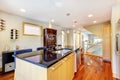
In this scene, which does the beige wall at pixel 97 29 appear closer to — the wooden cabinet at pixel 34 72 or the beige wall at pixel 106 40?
the beige wall at pixel 106 40

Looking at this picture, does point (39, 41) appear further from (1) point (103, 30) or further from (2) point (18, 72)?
(1) point (103, 30)

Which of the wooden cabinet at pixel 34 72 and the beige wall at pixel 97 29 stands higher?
the beige wall at pixel 97 29

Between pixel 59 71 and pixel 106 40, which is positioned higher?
pixel 106 40

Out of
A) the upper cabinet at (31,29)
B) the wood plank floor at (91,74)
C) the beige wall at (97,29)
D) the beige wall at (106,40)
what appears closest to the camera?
the wood plank floor at (91,74)

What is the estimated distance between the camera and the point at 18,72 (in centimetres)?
175

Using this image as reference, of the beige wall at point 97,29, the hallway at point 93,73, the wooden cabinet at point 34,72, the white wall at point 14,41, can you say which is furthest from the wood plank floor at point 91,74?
the beige wall at point 97,29

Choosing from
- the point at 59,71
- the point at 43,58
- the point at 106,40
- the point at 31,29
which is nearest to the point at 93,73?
the point at 59,71

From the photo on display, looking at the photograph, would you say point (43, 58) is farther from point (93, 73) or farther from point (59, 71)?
point (93, 73)

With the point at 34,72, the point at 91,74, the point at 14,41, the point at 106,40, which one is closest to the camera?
the point at 34,72

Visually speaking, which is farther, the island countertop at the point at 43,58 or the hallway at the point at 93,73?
the hallway at the point at 93,73

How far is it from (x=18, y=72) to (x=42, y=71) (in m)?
0.79

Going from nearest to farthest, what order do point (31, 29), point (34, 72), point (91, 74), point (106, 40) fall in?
point (34, 72) < point (91, 74) < point (31, 29) < point (106, 40)

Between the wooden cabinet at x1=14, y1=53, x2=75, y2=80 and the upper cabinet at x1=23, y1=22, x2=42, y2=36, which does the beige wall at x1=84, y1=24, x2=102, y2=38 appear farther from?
the wooden cabinet at x1=14, y1=53, x2=75, y2=80

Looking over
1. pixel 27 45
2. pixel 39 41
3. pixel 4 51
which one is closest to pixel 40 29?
pixel 39 41
